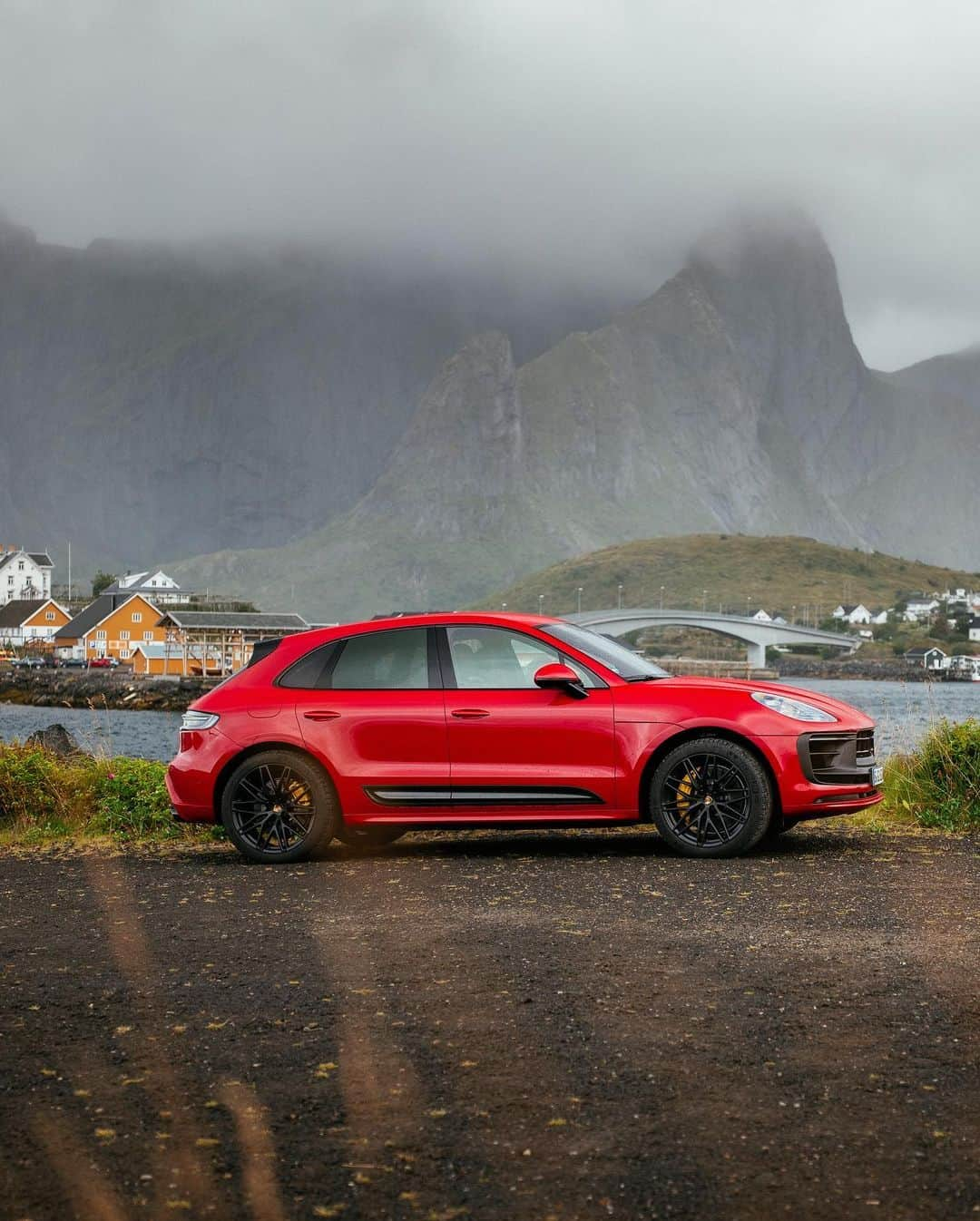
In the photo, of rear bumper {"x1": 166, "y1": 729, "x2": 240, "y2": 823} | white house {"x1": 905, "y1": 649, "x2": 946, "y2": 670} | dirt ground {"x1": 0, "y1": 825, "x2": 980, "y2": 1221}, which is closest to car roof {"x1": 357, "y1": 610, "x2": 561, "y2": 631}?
rear bumper {"x1": 166, "y1": 729, "x2": 240, "y2": 823}

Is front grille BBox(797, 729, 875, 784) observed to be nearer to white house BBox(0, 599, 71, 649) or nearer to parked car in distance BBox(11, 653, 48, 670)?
parked car in distance BBox(11, 653, 48, 670)

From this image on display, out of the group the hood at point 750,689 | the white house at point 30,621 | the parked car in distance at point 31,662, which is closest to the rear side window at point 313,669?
the hood at point 750,689

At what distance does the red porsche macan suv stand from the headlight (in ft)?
0.04

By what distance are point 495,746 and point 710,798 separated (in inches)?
57.5

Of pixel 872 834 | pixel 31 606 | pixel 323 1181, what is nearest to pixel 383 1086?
pixel 323 1181

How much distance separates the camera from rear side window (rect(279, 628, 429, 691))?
32.6 ft

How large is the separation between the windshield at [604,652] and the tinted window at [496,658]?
0.16 meters

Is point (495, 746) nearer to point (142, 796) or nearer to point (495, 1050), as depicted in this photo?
point (142, 796)

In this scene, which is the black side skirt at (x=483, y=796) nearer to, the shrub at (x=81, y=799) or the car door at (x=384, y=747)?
the car door at (x=384, y=747)

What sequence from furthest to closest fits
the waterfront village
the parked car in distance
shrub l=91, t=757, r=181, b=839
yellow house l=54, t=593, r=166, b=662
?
1. yellow house l=54, t=593, r=166, b=662
2. the waterfront village
3. the parked car in distance
4. shrub l=91, t=757, r=181, b=839

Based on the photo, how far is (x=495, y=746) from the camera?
31.8 ft

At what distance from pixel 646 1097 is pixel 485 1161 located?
28.1 inches

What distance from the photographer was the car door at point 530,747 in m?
9.57

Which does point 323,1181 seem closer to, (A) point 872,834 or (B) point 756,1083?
(B) point 756,1083
